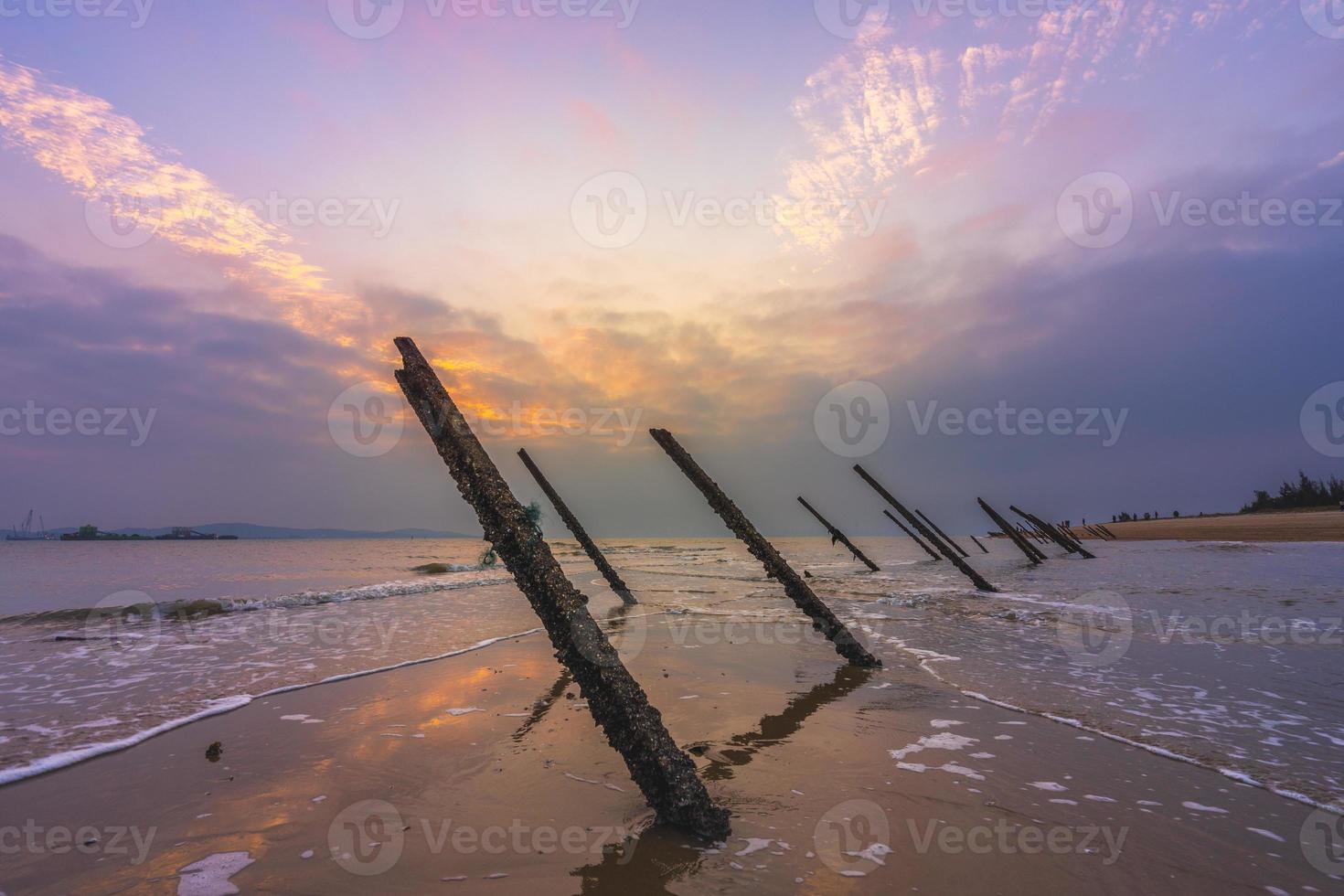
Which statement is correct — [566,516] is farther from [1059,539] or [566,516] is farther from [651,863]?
[1059,539]

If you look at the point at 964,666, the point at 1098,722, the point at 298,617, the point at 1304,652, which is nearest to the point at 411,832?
the point at 1098,722

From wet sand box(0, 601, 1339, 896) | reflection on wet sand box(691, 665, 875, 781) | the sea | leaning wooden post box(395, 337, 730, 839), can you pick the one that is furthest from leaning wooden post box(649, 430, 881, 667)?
leaning wooden post box(395, 337, 730, 839)

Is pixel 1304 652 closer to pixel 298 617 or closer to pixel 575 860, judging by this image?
pixel 575 860

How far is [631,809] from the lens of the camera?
4.29 metres

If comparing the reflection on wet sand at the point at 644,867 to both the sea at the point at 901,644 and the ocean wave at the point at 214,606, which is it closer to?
the sea at the point at 901,644

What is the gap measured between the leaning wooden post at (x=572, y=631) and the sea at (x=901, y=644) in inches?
196

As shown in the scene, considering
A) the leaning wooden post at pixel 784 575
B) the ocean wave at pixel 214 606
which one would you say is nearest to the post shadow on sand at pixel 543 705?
the leaning wooden post at pixel 784 575

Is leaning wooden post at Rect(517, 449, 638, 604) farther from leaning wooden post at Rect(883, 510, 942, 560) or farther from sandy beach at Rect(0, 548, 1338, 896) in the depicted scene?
leaning wooden post at Rect(883, 510, 942, 560)

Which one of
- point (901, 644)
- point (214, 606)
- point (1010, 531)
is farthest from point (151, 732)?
point (1010, 531)

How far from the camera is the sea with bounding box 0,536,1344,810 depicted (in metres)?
6.21

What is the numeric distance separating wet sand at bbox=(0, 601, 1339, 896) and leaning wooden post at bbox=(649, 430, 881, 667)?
221 centimetres

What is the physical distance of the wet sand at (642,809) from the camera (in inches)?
136

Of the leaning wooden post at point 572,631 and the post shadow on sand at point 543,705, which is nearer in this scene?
the leaning wooden post at point 572,631

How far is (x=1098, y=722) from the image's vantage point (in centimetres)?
645
